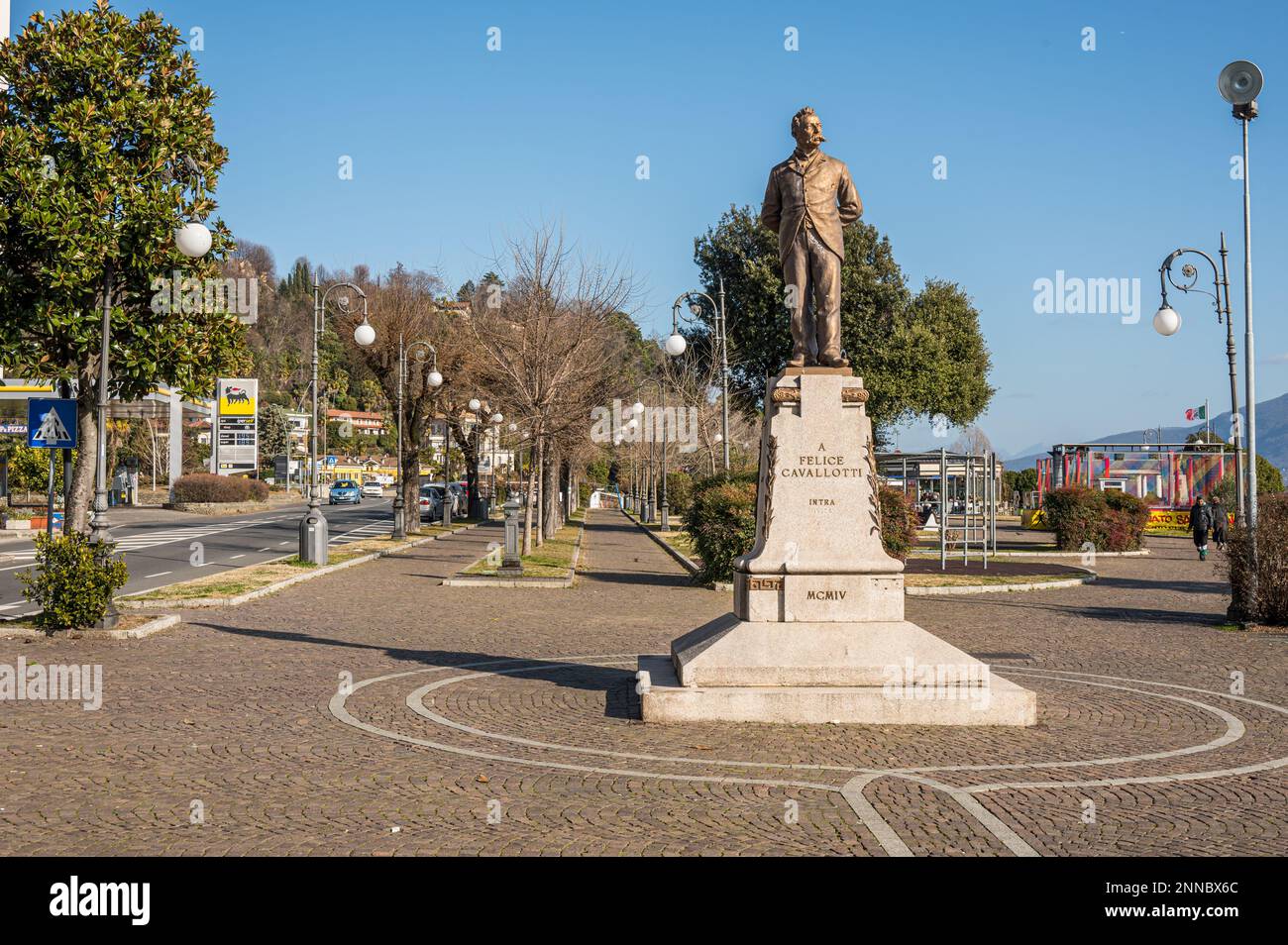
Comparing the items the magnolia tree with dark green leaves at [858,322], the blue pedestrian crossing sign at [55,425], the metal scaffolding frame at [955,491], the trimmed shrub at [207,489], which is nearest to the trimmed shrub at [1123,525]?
the metal scaffolding frame at [955,491]

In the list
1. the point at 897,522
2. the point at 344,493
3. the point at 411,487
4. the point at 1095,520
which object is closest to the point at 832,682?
the point at 897,522

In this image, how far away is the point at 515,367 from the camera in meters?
28.5

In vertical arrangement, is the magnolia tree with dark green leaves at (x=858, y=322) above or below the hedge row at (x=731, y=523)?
above

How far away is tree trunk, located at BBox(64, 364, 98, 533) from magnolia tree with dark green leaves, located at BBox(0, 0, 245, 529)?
2cm

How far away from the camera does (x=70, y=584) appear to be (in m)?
12.8

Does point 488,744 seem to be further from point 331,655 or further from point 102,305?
point 102,305

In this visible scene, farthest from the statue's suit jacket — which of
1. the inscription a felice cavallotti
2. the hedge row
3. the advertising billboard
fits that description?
the advertising billboard

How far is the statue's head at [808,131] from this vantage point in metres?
9.82

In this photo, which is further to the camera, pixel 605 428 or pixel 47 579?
pixel 605 428

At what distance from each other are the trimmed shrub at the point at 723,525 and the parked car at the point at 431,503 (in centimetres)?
2940

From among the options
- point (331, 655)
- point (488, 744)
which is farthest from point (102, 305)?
point (488, 744)

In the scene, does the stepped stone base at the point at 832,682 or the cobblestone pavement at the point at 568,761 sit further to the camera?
the stepped stone base at the point at 832,682

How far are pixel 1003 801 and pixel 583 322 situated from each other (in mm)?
26406

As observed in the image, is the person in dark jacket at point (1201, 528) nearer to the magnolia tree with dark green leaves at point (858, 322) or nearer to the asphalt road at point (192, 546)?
the magnolia tree with dark green leaves at point (858, 322)
